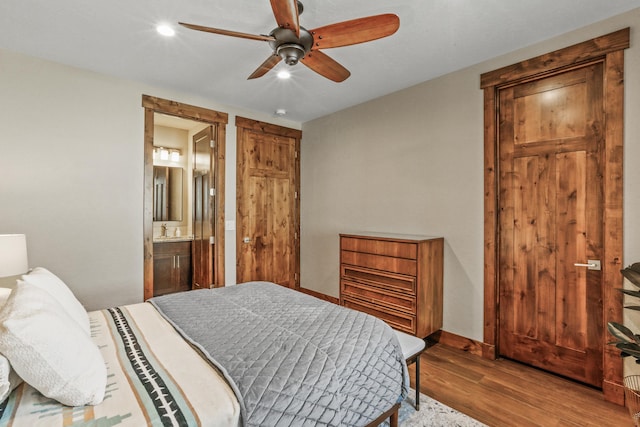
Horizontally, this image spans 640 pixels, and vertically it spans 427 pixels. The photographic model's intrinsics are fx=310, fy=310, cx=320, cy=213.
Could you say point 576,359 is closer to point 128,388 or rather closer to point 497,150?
point 497,150

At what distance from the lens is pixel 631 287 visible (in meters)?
2.04

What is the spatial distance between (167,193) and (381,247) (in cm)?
369

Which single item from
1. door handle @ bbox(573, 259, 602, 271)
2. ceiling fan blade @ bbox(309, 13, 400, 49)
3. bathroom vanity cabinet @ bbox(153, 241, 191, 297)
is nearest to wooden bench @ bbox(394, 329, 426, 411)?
door handle @ bbox(573, 259, 602, 271)

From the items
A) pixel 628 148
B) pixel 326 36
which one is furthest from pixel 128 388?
pixel 628 148

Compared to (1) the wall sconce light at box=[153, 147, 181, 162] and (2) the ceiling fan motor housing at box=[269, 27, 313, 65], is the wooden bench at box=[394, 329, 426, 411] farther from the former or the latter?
(1) the wall sconce light at box=[153, 147, 181, 162]

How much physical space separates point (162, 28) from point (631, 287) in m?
3.71

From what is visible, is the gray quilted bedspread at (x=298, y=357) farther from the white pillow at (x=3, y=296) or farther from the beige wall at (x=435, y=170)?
the beige wall at (x=435, y=170)

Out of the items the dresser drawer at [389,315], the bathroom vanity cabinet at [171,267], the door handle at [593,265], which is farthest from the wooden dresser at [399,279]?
the bathroom vanity cabinet at [171,267]

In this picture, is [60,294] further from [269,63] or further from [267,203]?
[267,203]

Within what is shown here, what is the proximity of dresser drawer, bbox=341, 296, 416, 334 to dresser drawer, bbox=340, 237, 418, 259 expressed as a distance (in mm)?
546

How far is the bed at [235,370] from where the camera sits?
1.09 metres

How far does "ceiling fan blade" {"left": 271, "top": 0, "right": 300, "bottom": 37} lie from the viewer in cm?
155

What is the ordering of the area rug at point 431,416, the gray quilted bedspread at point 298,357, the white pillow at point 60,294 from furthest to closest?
the area rug at point 431,416, the white pillow at point 60,294, the gray quilted bedspread at point 298,357

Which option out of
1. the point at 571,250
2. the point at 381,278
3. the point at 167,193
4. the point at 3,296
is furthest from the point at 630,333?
the point at 167,193
